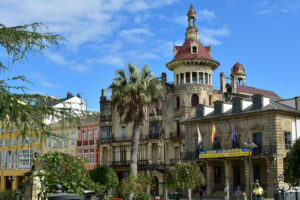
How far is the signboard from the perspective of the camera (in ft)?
142

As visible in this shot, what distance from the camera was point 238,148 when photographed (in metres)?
43.6

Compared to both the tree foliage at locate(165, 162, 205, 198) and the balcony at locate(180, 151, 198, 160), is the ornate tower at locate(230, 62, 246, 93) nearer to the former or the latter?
the balcony at locate(180, 151, 198, 160)

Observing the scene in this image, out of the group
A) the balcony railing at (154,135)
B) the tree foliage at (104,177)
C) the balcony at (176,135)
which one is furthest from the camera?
the balcony railing at (154,135)

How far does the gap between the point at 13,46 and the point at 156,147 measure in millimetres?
49225

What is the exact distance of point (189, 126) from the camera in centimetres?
5084

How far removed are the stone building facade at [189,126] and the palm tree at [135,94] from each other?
12026 millimetres

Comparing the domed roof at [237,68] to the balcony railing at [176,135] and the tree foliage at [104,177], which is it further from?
the tree foliage at [104,177]

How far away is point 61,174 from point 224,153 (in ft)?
99.7

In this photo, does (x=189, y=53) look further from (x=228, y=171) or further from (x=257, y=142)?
(x=228, y=171)

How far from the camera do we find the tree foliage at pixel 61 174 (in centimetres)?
1661

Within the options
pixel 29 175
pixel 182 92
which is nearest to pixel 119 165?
pixel 182 92

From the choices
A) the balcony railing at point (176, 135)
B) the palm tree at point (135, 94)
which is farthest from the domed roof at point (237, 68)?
the palm tree at point (135, 94)

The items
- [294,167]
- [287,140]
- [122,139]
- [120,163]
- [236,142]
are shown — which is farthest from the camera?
[122,139]

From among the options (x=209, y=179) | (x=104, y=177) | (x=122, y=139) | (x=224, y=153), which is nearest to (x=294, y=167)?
(x=104, y=177)
